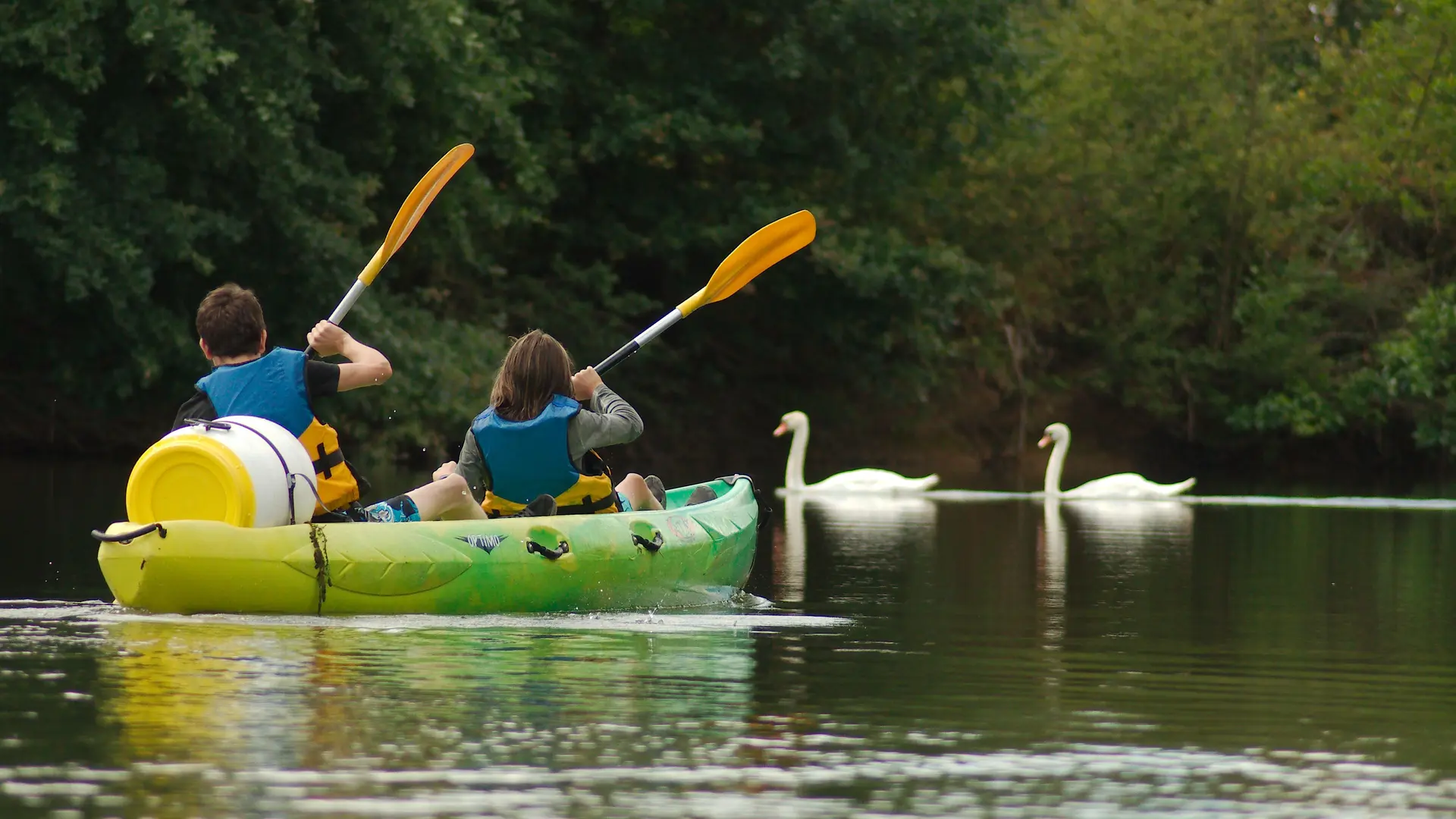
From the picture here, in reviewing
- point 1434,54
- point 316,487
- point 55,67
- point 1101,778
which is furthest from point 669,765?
point 1434,54

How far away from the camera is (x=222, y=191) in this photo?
69.7 ft

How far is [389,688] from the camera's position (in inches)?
249

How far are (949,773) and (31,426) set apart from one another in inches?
792

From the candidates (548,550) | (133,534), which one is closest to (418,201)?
(548,550)

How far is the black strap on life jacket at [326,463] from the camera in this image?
332 inches

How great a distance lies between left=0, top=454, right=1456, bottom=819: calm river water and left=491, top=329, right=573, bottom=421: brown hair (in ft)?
2.82

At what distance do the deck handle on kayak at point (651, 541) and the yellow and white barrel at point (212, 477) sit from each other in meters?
1.54

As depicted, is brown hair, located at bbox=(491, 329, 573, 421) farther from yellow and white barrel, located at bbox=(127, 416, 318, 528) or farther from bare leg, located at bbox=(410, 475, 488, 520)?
yellow and white barrel, located at bbox=(127, 416, 318, 528)

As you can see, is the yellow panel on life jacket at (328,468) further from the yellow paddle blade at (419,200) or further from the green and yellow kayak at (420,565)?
the yellow paddle blade at (419,200)

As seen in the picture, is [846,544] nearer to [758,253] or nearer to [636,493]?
[758,253]

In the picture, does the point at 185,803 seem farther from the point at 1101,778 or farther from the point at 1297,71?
the point at 1297,71

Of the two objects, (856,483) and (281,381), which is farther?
(856,483)

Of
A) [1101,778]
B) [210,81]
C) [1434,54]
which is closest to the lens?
[1101,778]

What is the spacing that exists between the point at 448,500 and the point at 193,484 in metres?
1.13
